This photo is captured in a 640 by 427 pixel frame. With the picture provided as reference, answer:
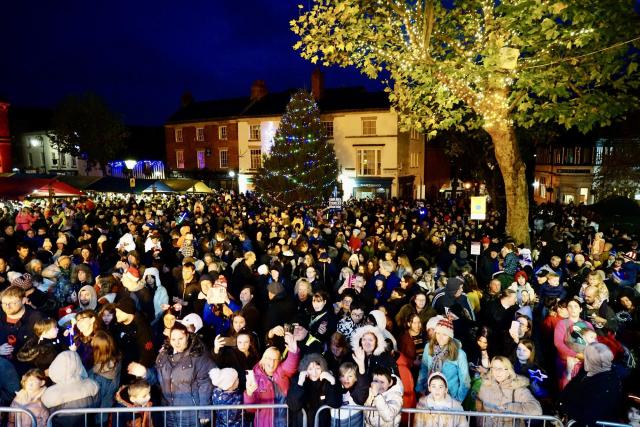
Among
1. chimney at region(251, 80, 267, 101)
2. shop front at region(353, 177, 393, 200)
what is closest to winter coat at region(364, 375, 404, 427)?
shop front at region(353, 177, 393, 200)

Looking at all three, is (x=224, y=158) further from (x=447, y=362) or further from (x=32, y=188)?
(x=447, y=362)

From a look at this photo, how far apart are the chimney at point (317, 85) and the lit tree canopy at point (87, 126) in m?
20.2

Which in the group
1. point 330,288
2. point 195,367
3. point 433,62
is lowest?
point 330,288

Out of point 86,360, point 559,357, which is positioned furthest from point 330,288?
point 86,360

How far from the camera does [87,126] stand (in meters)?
39.6

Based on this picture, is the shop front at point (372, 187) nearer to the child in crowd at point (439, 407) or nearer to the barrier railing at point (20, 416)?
the child in crowd at point (439, 407)

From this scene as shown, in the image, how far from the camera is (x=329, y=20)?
9539 mm

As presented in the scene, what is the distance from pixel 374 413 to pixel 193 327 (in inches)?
92.4

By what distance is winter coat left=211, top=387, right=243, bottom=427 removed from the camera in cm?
395

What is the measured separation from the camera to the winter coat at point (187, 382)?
13.2ft

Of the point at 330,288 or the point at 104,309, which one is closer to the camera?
the point at 104,309

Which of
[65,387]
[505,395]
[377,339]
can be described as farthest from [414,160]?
[65,387]

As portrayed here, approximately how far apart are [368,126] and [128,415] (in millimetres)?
28648

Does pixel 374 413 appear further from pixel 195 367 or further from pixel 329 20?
pixel 329 20
